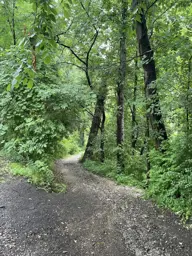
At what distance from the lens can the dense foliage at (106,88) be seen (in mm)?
2533

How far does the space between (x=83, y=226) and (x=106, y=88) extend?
6103 mm

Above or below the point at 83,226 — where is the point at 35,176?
above

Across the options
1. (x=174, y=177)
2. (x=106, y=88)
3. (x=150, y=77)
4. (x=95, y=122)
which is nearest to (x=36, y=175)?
(x=174, y=177)

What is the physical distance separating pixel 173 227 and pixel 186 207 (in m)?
0.54

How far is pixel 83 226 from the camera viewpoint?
3.64m

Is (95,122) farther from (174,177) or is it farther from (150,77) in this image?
(174,177)

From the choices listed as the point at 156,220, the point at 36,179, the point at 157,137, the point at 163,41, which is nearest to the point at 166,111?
the point at 157,137

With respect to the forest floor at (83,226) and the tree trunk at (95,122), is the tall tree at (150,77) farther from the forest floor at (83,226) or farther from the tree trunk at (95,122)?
the tree trunk at (95,122)

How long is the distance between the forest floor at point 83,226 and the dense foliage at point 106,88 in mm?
632

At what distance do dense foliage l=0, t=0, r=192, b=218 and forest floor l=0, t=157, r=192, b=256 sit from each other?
632 millimetres

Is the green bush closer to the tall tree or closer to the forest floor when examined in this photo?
the forest floor

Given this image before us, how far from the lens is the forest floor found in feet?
9.69

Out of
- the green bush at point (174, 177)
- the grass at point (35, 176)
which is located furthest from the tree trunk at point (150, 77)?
the grass at point (35, 176)

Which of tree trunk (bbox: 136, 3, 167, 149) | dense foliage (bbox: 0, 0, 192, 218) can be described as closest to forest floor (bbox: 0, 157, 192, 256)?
dense foliage (bbox: 0, 0, 192, 218)
